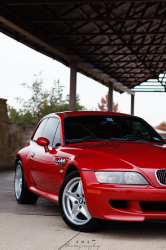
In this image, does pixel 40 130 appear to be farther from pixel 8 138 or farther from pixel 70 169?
pixel 8 138

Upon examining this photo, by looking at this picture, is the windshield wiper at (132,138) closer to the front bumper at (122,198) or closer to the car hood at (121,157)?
the car hood at (121,157)

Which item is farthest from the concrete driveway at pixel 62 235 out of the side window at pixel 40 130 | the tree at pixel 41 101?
the tree at pixel 41 101

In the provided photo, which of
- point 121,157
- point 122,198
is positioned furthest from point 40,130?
point 122,198

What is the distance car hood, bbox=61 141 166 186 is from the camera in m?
3.77

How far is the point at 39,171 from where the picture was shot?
522 centimetres

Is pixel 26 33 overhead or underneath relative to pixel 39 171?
overhead

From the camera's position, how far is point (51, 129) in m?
5.60

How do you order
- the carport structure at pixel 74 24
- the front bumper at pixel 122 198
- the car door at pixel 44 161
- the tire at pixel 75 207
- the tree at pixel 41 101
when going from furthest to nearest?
1. the tree at pixel 41 101
2. the carport structure at pixel 74 24
3. the car door at pixel 44 161
4. the tire at pixel 75 207
5. the front bumper at pixel 122 198

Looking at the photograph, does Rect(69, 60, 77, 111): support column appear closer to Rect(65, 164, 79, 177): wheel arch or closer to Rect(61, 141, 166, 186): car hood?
Rect(61, 141, 166, 186): car hood

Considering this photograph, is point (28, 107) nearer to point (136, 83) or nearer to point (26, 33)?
point (136, 83)

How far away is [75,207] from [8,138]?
7.77 metres

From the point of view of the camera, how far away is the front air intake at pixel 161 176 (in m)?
3.71

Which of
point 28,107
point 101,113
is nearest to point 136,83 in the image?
point 28,107

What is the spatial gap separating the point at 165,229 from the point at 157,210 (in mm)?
601
